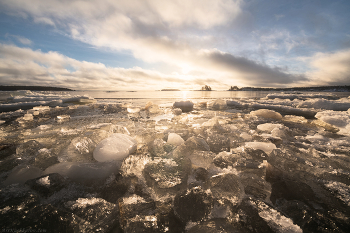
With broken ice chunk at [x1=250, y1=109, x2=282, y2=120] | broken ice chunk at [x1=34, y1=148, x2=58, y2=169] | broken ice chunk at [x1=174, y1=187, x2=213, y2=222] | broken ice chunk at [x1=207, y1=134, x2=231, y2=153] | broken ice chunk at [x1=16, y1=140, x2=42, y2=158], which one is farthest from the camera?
broken ice chunk at [x1=250, y1=109, x2=282, y2=120]

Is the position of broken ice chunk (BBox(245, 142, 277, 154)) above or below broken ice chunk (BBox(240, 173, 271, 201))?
above

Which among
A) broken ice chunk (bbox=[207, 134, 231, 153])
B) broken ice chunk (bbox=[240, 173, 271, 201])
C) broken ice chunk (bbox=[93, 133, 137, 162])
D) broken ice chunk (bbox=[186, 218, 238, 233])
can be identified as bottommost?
broken ice chunk (bbox=[186, 218, 238, 233])

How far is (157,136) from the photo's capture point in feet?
8.70

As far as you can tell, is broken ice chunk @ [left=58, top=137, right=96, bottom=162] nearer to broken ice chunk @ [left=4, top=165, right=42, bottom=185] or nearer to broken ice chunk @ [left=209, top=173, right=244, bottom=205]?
broken ice chunk @ [left=4, top=165, right=42, bottom=185]

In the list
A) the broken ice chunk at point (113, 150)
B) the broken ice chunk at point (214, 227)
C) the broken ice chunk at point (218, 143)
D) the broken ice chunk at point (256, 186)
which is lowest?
the broken ice chunk at point (214, 227)

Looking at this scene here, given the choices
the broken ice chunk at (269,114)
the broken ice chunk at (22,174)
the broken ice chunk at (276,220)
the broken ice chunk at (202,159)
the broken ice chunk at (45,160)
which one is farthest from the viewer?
the broken ice chunk at (269,114)

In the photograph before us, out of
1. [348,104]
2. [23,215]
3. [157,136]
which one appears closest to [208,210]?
[23,215]

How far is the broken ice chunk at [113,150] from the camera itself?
1.71 m

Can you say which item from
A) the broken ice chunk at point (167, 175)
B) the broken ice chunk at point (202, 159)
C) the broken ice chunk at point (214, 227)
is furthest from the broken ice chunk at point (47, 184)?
the broken ice chunk at point (202, 159)

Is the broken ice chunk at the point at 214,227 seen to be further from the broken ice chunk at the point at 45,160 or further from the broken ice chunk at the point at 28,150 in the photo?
the broken ice chunk at the point at 28,150

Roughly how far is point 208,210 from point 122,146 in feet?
4.21

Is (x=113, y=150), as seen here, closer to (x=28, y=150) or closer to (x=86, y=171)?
(x=86, y=171)

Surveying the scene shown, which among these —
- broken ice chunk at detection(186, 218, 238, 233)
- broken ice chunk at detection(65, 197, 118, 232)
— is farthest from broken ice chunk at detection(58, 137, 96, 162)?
broken ice chunk at detection(186, 218, 238, 233)

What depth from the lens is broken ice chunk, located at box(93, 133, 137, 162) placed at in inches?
67.2
